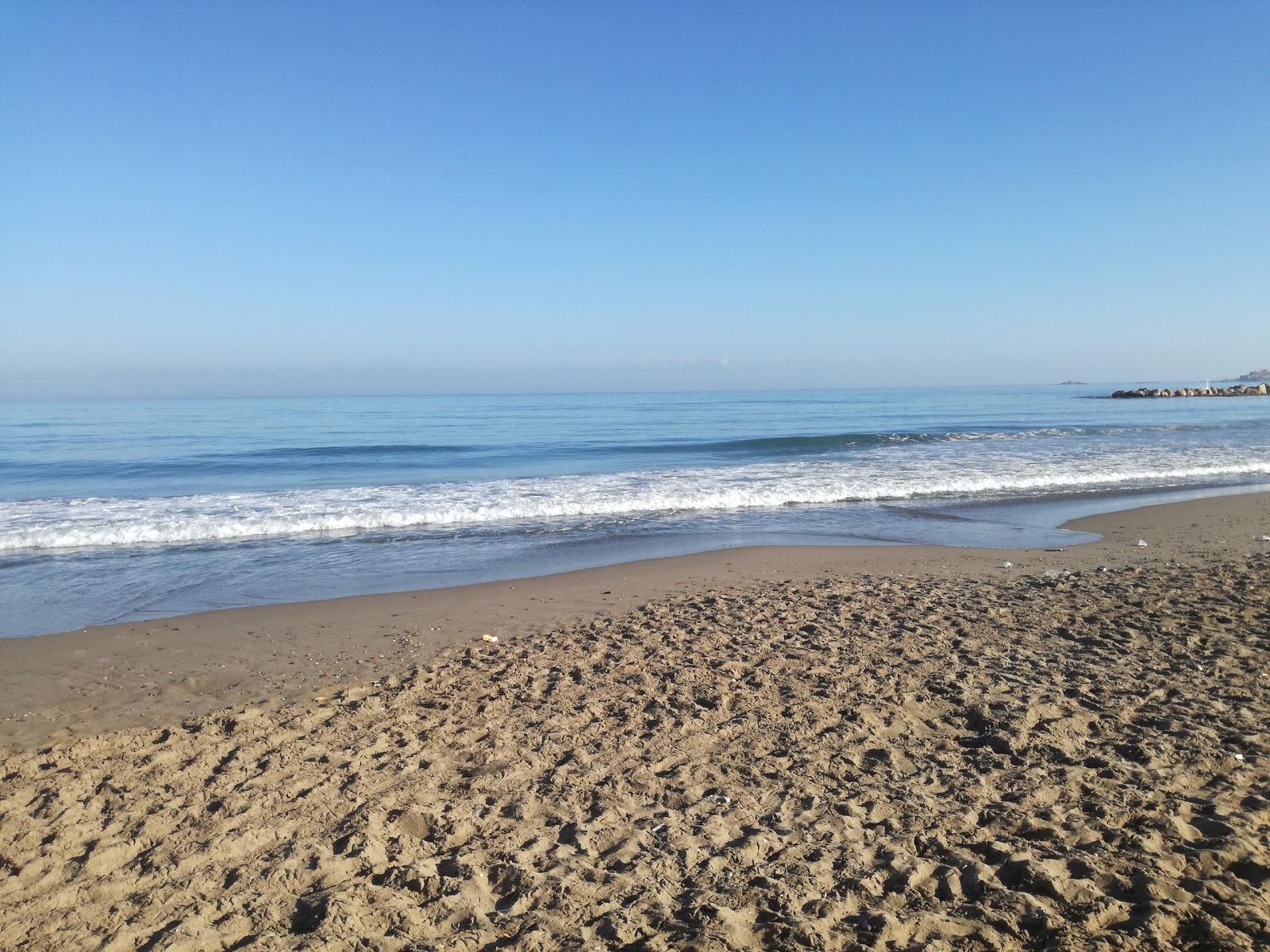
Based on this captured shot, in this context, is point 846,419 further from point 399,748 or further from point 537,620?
point 399,748

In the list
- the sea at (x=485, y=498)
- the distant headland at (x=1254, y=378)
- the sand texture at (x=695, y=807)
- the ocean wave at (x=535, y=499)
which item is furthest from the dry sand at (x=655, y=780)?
the distant headland at (x=1254, y=378)

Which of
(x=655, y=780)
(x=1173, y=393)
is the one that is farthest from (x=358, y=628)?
(x=1173, y=393)

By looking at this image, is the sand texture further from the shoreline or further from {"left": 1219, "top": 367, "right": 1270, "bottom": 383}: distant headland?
{"left": 1219, "top": 367, "right": 1270, "bottom": 383}: distant headland

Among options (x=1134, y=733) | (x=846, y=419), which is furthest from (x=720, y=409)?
(x=1134, y=733)

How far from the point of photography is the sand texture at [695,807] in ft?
9.45

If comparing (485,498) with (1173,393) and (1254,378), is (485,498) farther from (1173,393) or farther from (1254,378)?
(1254,378)

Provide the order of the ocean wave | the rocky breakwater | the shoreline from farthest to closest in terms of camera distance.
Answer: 1. the rocky breakwater
2. the ocean wave
3. the shoreline

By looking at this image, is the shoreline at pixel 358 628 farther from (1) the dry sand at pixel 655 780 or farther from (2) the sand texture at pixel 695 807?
(2) the sand texture at pixel 695 807

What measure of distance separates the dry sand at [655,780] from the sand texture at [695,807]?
2 centimetres

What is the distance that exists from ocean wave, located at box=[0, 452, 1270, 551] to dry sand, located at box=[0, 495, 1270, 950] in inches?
223

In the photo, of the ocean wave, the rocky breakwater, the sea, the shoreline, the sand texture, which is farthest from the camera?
the rocky breakwater

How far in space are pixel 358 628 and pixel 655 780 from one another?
4039 millimetres

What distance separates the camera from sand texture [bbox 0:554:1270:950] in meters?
2.88

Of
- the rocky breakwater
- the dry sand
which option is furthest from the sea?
the rocky breakwater
